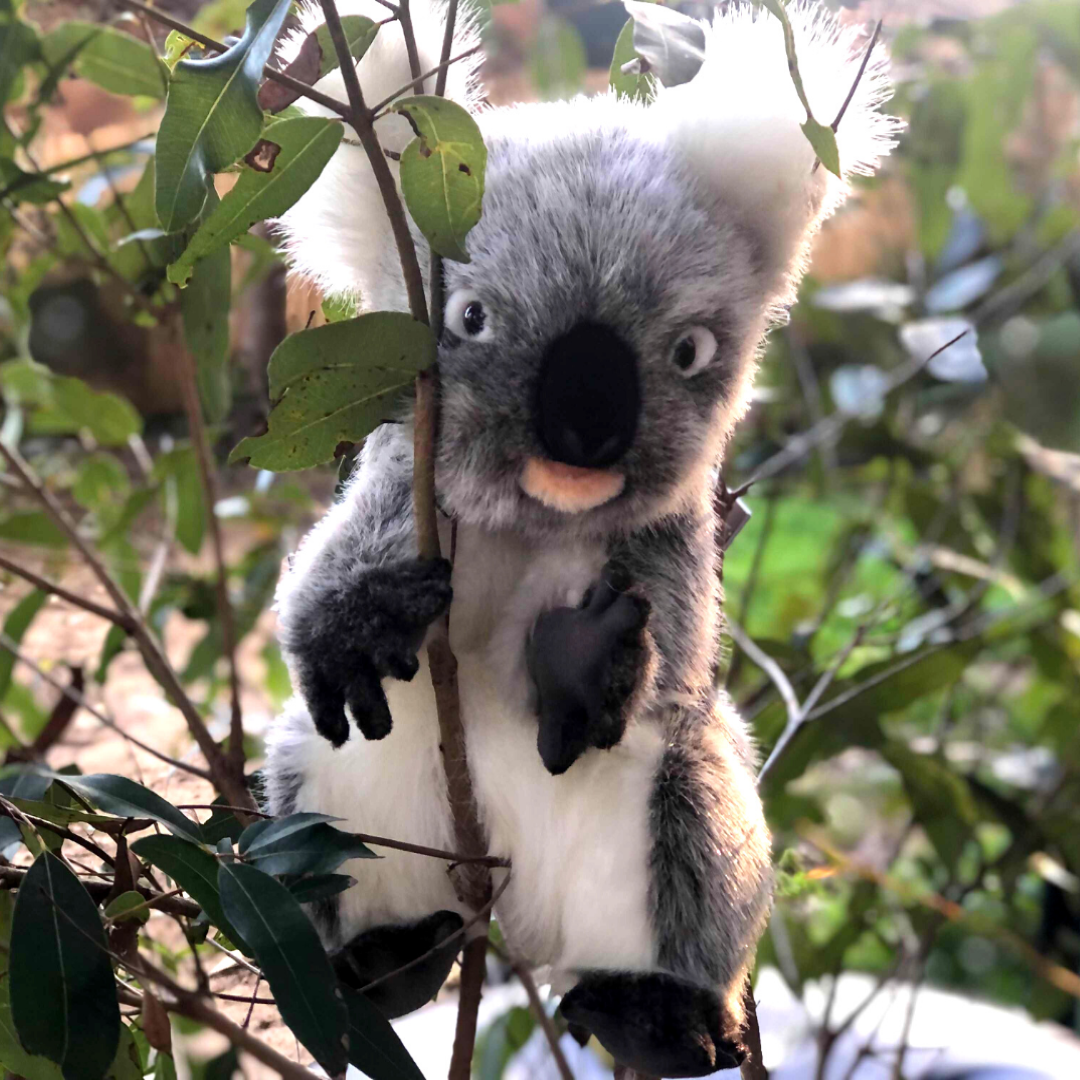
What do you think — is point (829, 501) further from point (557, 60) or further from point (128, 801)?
point (128, 801)

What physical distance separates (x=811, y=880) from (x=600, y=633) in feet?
1.89

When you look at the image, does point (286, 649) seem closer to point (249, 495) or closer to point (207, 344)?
point (207, 344)

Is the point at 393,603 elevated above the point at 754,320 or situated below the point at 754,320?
below

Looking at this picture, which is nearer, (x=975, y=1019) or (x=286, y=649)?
(x=286, y=649)

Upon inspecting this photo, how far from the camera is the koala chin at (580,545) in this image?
26.2 inches

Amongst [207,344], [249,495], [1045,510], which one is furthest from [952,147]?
[207,344]

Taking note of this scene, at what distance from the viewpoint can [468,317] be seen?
677 mm

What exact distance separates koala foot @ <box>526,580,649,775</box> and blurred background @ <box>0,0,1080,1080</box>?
0.95 feet

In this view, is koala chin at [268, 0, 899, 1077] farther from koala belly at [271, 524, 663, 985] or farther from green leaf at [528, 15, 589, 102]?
green leaf at [528, 15, 589, 102]

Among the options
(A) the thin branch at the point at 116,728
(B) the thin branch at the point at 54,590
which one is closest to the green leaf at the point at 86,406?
(A) the thin branch at the point at 116,728

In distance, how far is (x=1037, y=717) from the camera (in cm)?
304

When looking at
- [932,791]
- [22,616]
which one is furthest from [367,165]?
[932,791]

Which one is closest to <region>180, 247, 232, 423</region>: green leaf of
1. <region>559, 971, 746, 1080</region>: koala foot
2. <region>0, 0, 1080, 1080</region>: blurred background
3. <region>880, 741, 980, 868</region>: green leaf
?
<region>0, 0, 1080, 1080</region>: blurred background

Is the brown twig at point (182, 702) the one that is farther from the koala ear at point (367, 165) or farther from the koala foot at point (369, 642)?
the koala ear at point (367, 165)
